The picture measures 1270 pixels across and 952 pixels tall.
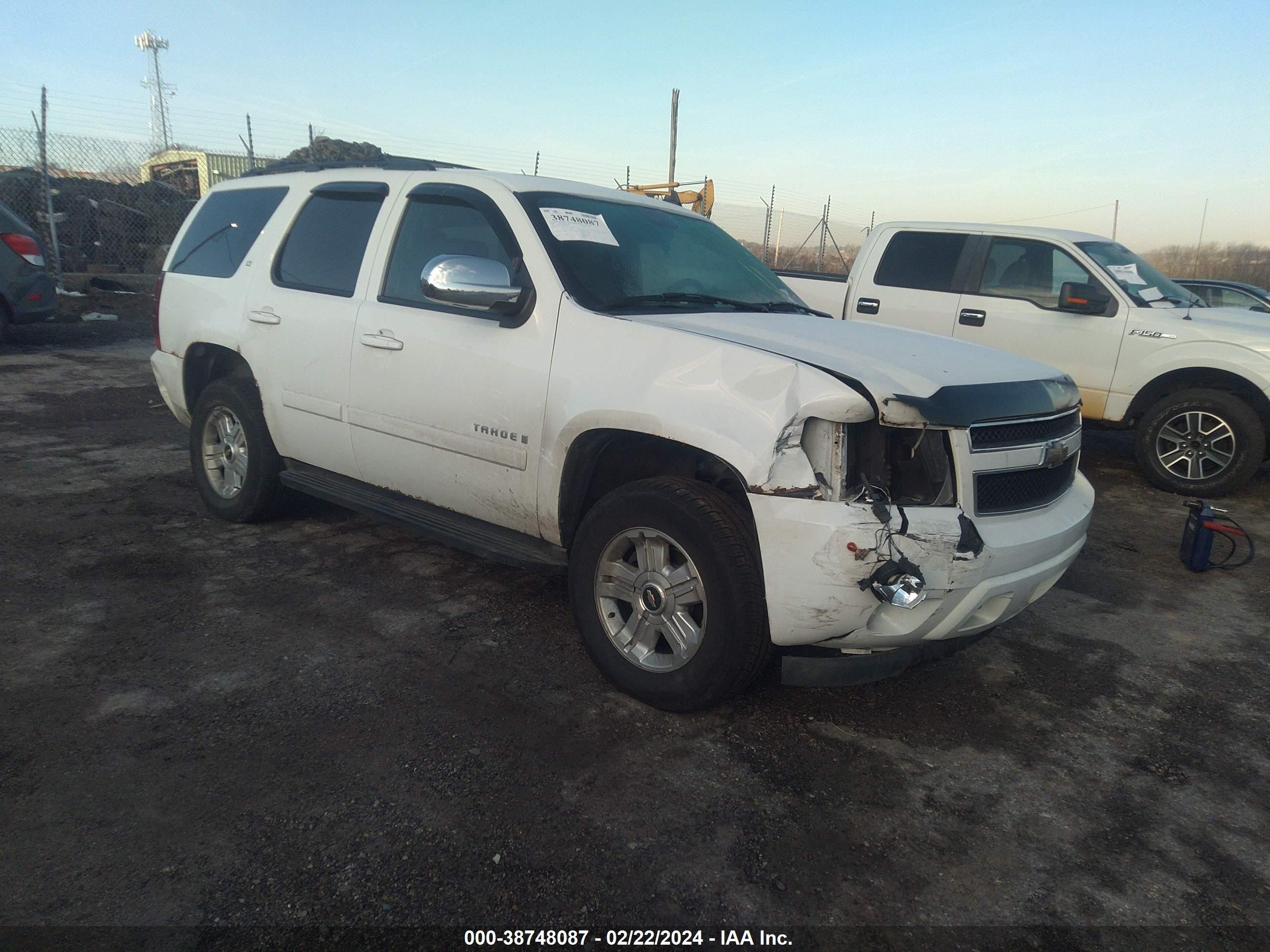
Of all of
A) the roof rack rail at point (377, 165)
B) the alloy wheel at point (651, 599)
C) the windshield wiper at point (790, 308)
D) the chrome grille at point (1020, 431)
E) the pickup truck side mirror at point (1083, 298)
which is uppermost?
the roof rack rail at point (377, 165)

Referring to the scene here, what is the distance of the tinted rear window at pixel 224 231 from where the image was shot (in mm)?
4617

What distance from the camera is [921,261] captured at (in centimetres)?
742

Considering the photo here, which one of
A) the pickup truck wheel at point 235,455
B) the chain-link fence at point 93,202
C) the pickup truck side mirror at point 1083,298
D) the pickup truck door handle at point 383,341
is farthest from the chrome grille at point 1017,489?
the chain-link fence at point 93,202

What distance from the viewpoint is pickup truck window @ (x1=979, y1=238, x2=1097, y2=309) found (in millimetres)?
6891

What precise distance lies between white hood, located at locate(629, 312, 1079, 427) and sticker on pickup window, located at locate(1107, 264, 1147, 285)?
4.13m

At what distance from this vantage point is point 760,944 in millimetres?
2029

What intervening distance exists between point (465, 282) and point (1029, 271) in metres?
5.56

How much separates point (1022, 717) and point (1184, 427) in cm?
449

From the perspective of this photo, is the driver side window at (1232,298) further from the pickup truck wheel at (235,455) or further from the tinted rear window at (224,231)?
the pickup truck wheel at (235,455)

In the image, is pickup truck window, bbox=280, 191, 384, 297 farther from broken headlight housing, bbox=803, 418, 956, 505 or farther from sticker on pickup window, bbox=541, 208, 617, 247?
broken headlight housing, bbox=803, 418, 956, 505

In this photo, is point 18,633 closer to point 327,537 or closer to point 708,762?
point 327,537

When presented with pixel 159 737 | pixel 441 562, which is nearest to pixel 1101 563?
pixel 441 562

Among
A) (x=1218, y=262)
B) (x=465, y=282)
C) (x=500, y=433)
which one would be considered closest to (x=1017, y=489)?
(x=500, y=433)

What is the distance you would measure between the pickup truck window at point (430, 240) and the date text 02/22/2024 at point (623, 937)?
2483 millimetres
